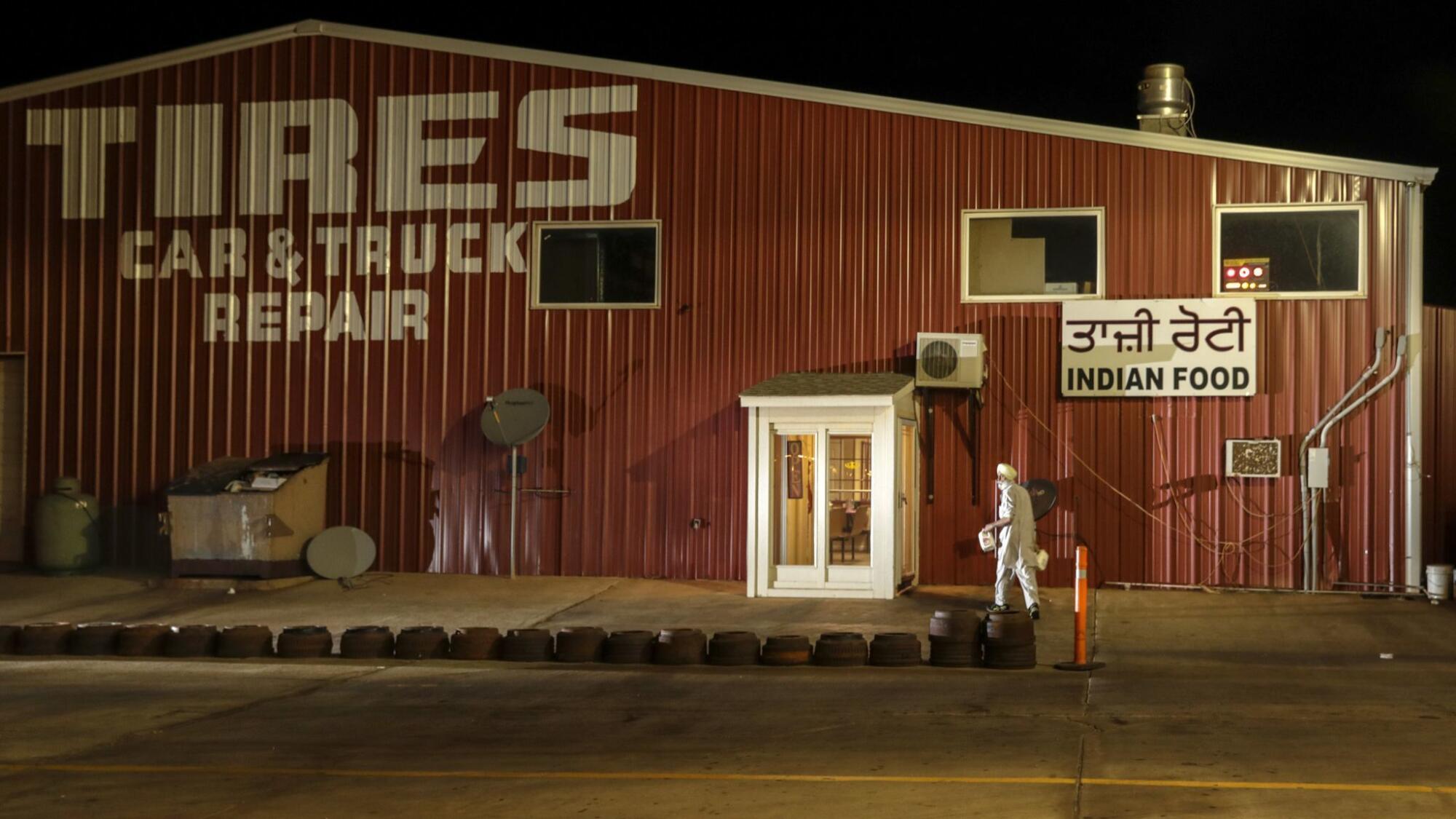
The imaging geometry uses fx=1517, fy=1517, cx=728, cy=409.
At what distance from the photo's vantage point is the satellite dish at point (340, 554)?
20.5 metres

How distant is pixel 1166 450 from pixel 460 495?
384 inches

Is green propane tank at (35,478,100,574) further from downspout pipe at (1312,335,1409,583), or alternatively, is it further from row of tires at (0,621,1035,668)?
downspout pipe at (1312,335,1409,583)

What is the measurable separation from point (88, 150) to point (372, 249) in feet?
16.0

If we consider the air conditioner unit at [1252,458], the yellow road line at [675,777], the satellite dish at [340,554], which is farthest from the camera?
the satellite dish at [340,554]

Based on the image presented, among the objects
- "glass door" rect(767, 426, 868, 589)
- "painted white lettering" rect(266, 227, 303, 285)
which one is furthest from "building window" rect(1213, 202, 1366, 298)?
"painted white lettering" rect(266, 227, 303, 285)

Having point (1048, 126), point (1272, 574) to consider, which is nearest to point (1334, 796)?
point (1272, 574)

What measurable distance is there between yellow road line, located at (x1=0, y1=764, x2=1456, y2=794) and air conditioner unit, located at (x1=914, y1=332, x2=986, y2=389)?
37.0 feet

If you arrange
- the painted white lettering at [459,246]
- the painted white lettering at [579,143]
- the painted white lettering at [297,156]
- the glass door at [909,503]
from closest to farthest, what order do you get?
the glass door at [909,503], the painted white lettering at [579,143], the painted white lettering at [459,246], the painted white lettering at [297,156]

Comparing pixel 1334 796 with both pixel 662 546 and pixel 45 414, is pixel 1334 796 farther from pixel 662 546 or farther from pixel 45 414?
pixel 45 414

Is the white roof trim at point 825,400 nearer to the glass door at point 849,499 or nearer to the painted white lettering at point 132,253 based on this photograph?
the glass door at point 849,499

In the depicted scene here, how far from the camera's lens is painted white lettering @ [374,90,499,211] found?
2184 centimetres

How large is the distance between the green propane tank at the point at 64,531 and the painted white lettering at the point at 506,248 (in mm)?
6802

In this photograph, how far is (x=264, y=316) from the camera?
22.3m

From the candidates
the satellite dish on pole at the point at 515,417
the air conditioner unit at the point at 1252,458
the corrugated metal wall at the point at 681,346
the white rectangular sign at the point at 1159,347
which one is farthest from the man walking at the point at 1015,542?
the satellite dish on pole at the point at 515,417
